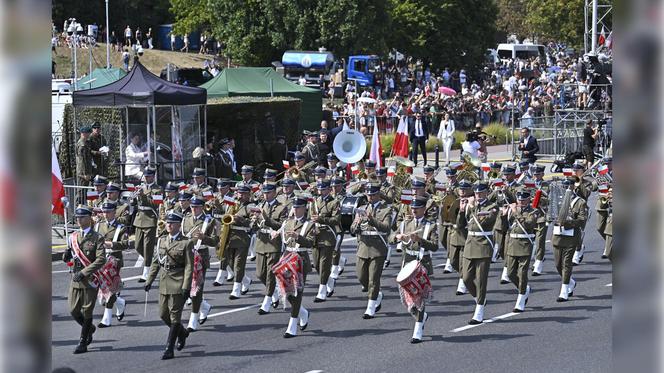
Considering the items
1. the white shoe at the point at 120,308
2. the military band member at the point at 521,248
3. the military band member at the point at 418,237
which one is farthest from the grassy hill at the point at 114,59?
the military band member at the point at 418,237

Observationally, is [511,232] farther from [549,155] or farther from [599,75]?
[599,75]

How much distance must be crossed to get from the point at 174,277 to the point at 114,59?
4022cm

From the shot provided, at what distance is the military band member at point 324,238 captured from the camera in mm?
16500

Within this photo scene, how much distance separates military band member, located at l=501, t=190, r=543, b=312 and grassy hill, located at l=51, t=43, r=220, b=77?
35371 millimetres

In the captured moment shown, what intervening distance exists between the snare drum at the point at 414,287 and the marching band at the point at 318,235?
1 cm

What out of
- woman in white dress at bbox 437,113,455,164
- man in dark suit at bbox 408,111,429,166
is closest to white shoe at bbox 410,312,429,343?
man in dark suit at bbox 408,111,429,166

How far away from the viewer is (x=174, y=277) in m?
13.0

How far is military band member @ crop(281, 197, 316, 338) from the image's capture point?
1417 cm

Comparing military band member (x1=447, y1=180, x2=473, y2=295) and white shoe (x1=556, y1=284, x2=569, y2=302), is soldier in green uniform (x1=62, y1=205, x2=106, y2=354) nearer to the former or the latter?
military band member (x1=447, y1=180, x2=473, y2=295)

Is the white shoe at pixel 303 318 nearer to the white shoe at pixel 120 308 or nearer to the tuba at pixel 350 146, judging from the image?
the white shoe at pixel 120 308
